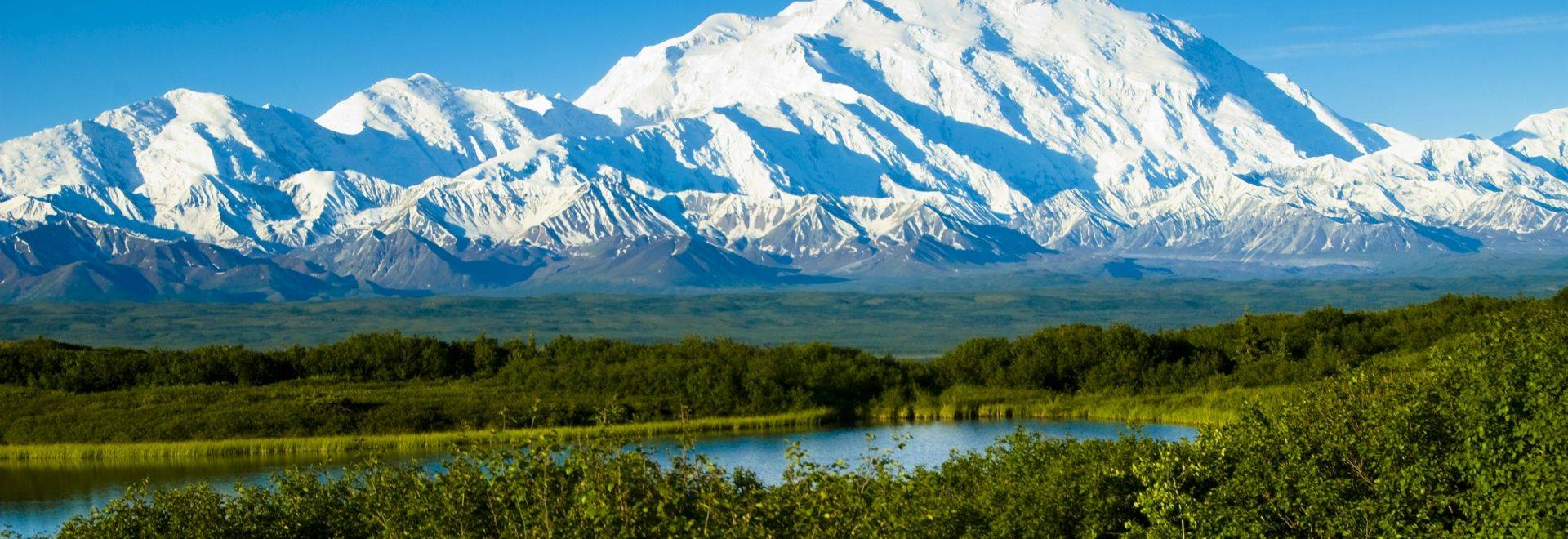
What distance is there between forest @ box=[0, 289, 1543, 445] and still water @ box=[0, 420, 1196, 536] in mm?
6334

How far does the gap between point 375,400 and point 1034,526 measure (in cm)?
4928

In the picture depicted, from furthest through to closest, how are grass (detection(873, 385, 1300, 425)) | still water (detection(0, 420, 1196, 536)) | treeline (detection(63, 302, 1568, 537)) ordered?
grass (detection(873, 385, 1300, 425)), still water (detection(0, 420, 1196, 536)), treeline (detection(63, 302, 1568, 537))

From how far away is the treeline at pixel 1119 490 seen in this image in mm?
27484

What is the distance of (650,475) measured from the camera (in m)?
30.2

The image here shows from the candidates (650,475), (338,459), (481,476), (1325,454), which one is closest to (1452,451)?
(1325,454)

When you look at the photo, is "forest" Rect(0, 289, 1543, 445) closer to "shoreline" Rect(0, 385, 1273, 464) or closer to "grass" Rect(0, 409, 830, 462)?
"shoreline" Rect(0, 385, 1273, 464)

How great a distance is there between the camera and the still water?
53031mm

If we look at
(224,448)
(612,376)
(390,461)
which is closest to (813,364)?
(612,376)

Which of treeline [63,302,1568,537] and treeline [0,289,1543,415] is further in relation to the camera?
treeline [0,289,1543,415]

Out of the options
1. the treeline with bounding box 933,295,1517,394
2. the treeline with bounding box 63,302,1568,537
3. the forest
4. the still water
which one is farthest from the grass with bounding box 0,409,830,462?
the treeline with bounding box 63,302,1568,537

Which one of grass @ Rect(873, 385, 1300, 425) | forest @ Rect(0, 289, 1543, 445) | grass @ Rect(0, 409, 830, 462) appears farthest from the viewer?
grass @ Rect(873, 385, 1300, 425)

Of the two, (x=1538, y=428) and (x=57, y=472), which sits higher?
(x=1538, y=428)

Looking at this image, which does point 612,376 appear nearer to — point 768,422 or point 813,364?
point 813,364

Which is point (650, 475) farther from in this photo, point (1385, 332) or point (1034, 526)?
point (1385, 332)
